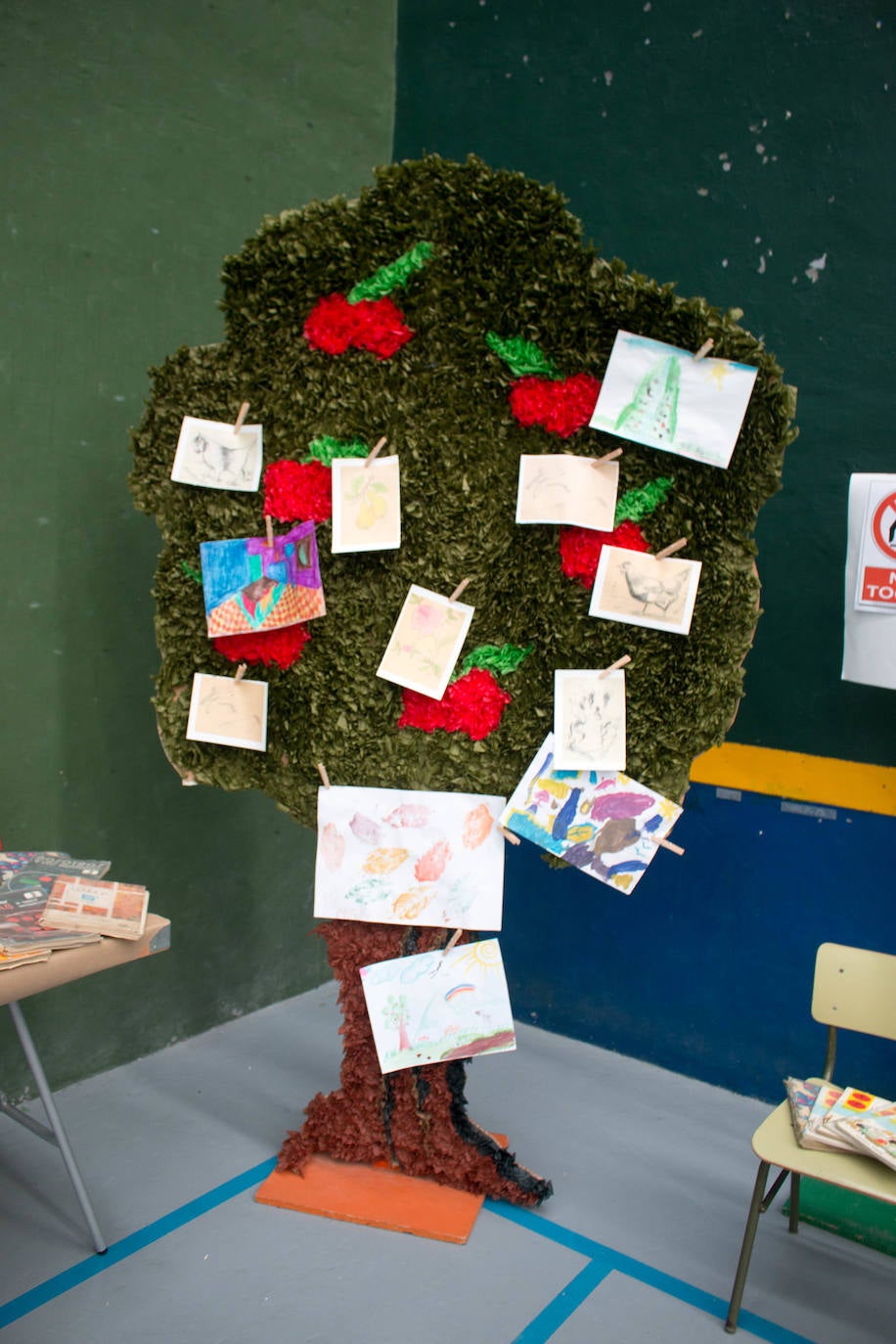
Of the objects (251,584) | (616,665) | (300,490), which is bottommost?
(616,665)

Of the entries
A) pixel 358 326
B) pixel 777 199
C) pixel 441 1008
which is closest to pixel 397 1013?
pixel 441 1008

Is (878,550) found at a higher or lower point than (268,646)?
higher

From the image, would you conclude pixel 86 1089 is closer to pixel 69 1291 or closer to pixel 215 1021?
pixel 215 1021

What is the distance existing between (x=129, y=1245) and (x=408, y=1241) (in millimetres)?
607

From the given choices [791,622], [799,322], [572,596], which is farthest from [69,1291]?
[799,322]

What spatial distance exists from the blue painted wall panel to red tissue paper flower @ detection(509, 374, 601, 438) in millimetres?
1322

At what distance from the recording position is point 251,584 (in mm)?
2357

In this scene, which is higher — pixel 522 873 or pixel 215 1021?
pixel 522 873

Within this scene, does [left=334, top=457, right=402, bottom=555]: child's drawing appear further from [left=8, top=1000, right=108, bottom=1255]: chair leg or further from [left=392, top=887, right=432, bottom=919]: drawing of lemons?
[left=8, top=1000, right=108, bottom=1255]: chair leg

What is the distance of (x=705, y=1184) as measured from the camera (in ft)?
8.59

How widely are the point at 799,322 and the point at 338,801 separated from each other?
1.77 m

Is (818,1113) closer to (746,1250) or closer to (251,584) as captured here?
(746,1250)

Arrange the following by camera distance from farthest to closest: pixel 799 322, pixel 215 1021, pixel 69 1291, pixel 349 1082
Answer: pixel 215 1021
pixel 799 322
pixel 349 1082
pixel 69 1291

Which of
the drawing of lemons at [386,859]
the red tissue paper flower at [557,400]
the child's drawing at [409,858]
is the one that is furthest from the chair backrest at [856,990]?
the red tissue paper flower at [557,400]
